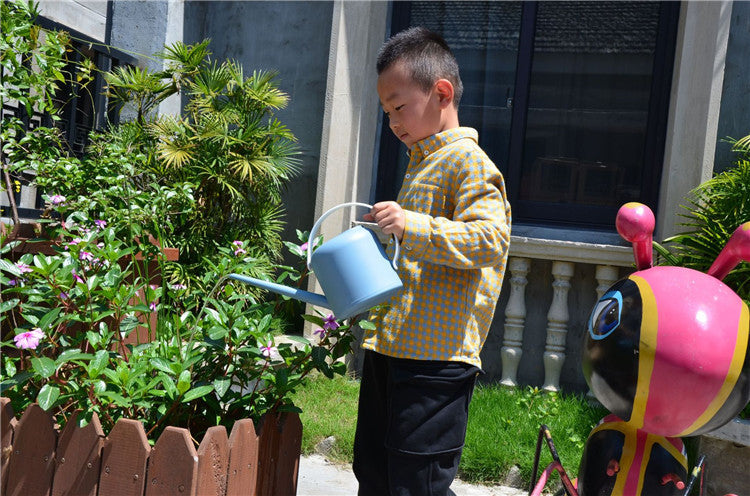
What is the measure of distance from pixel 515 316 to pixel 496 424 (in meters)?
0.96

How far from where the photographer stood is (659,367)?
5.13 ft

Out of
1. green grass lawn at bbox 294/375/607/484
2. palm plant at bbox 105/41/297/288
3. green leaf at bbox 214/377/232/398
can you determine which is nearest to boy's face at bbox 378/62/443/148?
green leaf at bbox 214/377/232/398

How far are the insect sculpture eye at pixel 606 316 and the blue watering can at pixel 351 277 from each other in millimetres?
534

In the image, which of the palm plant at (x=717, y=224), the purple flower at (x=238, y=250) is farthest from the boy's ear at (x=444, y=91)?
the palm plant at (x=717, y=224)

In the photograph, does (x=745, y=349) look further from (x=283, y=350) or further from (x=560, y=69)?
(x=560, y=69)

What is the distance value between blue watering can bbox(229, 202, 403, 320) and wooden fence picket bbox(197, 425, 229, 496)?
13.0 inches

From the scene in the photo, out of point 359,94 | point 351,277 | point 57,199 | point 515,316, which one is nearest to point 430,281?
point 351,277

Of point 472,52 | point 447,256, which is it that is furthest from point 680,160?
point 447,256

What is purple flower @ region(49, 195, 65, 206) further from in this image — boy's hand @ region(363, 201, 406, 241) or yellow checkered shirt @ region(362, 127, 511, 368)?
boy's hand @ region(363, 201, 406, 241)

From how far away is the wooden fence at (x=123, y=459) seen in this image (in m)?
1.44

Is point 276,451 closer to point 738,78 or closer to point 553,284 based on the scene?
point 553,284

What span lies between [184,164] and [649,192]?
9.25ft

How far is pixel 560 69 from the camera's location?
14.8ft

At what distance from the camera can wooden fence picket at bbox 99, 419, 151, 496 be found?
1452mm
